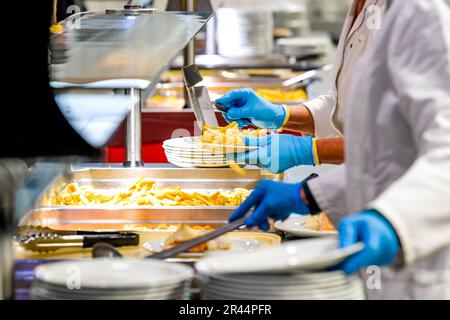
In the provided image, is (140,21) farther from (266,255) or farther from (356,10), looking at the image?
(266,255)

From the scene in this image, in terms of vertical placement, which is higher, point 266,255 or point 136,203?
point 266,255

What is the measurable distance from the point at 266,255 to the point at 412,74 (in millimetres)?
512

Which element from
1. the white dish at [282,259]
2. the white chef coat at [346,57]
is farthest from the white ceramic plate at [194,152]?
the white dish at [282,259]

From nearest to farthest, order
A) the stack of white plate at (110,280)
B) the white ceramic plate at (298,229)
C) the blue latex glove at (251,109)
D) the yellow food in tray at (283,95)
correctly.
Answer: the stack of white plate at (110,280), the white ceramic plate at (298,229), the blue latex glove at (251,109), the yellow food in tray at (283,95)

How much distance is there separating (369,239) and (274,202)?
0.42 metres

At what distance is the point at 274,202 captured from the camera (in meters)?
2.28

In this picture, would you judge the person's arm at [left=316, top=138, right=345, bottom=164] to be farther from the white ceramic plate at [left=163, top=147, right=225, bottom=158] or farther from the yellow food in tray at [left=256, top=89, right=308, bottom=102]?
the yellow food in tray at [left=256, top=89, right=308, bottom=102]

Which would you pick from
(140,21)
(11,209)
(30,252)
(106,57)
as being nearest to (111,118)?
(140,21)

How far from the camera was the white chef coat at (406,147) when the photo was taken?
78.6 inches

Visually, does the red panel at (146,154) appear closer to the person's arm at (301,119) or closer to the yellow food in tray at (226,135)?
the person's arm at (301,119)

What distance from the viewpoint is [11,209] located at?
2020 millimetres

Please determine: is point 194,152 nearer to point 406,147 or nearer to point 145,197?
point 145,197

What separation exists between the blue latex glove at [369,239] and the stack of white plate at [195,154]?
5.01 feet

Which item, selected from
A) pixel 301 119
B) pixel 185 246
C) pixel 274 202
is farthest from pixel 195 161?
pixel 185 246
